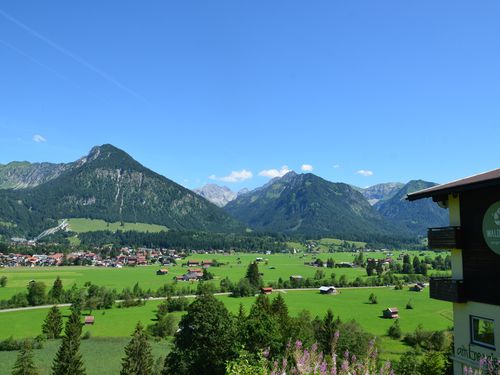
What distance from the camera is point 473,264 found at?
15.1m

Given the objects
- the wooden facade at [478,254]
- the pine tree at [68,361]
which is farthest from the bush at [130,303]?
the wooden facade at [478,254]

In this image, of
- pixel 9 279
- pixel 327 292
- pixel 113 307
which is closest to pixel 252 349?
pixel 113 307

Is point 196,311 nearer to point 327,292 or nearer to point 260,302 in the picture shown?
point 260,302

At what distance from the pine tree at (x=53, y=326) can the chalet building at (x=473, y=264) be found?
221ft

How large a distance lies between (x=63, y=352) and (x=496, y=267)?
39.7m

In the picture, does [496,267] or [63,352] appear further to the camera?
[63,352]

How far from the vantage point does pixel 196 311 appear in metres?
36.9

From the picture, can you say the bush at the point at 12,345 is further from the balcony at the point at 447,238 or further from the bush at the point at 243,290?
the balcony at the point at 447,238

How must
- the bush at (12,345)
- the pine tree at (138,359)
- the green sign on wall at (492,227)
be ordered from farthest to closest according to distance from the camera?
the bush at (12,345)
the pine tree at (138,359)
the green sign on wall at (492,227)

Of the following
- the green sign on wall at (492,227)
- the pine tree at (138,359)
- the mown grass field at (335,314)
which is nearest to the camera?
the green sign on wall at (492,227)

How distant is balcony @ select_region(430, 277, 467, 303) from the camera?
15.4 metres

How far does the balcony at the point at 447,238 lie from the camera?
50.9 feet

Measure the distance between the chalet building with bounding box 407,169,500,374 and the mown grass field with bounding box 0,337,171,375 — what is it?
38.2 metres

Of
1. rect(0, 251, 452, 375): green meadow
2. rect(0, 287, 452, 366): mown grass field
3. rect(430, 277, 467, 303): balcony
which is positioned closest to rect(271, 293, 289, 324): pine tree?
rect(0, 251, 452, 375): green meadow
